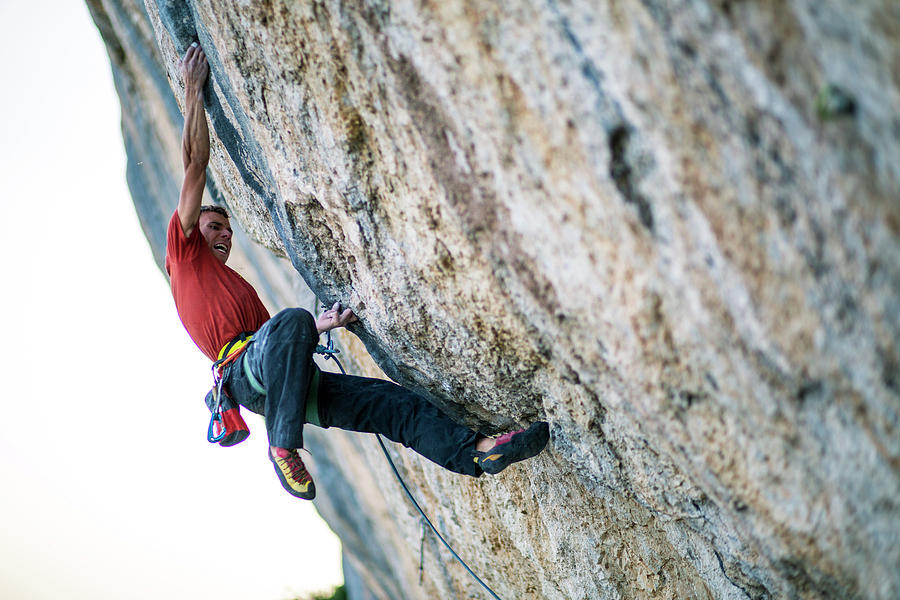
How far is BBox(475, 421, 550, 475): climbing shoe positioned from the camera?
9.97 ft

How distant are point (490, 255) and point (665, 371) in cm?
77

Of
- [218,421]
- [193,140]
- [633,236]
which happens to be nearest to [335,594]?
[218,421]

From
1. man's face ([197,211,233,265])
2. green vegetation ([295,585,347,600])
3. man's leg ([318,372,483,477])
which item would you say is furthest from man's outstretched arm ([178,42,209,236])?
green vegetation ([295,585,347,600])

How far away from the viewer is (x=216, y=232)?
3973 millimetres

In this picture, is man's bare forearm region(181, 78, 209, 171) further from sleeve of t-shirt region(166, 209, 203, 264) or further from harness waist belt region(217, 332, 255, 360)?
harness waist belt region(217, 332, 255, 360)

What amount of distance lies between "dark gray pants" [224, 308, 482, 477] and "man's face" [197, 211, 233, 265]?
0.90m

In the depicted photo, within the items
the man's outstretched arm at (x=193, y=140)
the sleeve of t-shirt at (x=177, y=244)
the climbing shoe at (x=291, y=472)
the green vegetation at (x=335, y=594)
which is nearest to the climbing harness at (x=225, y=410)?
the climbing shoe at (x=291, y=472)

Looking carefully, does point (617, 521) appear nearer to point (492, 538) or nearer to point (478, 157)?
point (492, 538)

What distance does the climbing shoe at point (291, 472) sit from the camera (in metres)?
3.19

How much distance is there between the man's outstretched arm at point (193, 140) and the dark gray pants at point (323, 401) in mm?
809

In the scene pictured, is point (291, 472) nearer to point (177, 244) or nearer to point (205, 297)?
point (205, 297)

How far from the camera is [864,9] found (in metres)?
1.61

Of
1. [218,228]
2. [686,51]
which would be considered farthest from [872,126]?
[218,228]

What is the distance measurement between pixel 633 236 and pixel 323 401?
2.04 m
